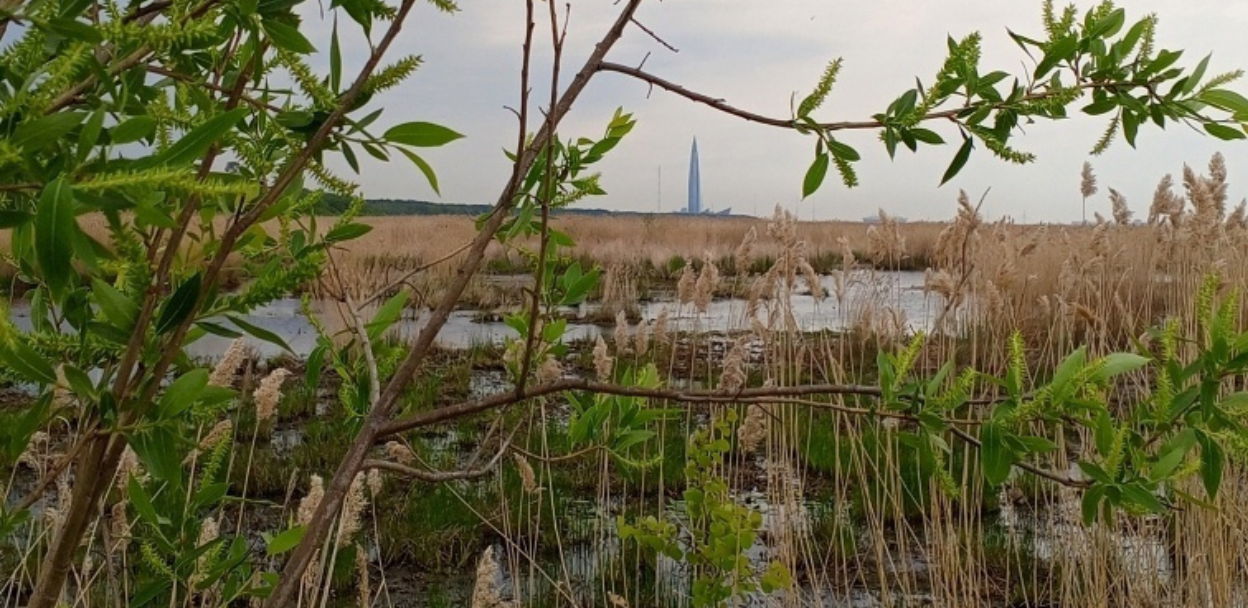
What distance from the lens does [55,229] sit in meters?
0.39

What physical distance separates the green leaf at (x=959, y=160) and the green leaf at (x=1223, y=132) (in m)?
0.19

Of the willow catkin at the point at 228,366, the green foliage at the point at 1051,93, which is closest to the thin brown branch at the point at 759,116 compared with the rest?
the green foliage at the point at 1051,93

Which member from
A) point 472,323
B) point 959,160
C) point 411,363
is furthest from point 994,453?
point 472,323

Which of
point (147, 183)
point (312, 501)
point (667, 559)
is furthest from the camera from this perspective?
point (667, 559)

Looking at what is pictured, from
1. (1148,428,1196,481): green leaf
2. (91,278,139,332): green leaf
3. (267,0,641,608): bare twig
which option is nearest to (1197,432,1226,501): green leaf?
(1148,428,1196,481): green leaf

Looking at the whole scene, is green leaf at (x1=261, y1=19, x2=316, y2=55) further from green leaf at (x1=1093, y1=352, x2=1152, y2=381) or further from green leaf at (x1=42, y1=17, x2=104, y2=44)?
green leaf at (x1=1093, y1=352, x2=1152, y2=381)

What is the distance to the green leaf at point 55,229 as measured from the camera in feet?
1.27

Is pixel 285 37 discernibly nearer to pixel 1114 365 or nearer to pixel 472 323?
pixel 1114 365

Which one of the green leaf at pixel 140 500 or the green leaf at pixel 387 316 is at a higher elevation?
the green leaf at pixel 387 316

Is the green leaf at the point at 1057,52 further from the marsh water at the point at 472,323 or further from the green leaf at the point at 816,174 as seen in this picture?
the marsh water at the point at 472,323

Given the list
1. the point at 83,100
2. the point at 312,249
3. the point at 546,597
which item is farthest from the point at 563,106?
the point at 546,597

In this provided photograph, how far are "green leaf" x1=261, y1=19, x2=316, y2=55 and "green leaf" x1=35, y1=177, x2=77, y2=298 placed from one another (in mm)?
Result: 214

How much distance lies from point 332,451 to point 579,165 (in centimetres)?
342

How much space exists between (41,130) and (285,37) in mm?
187
